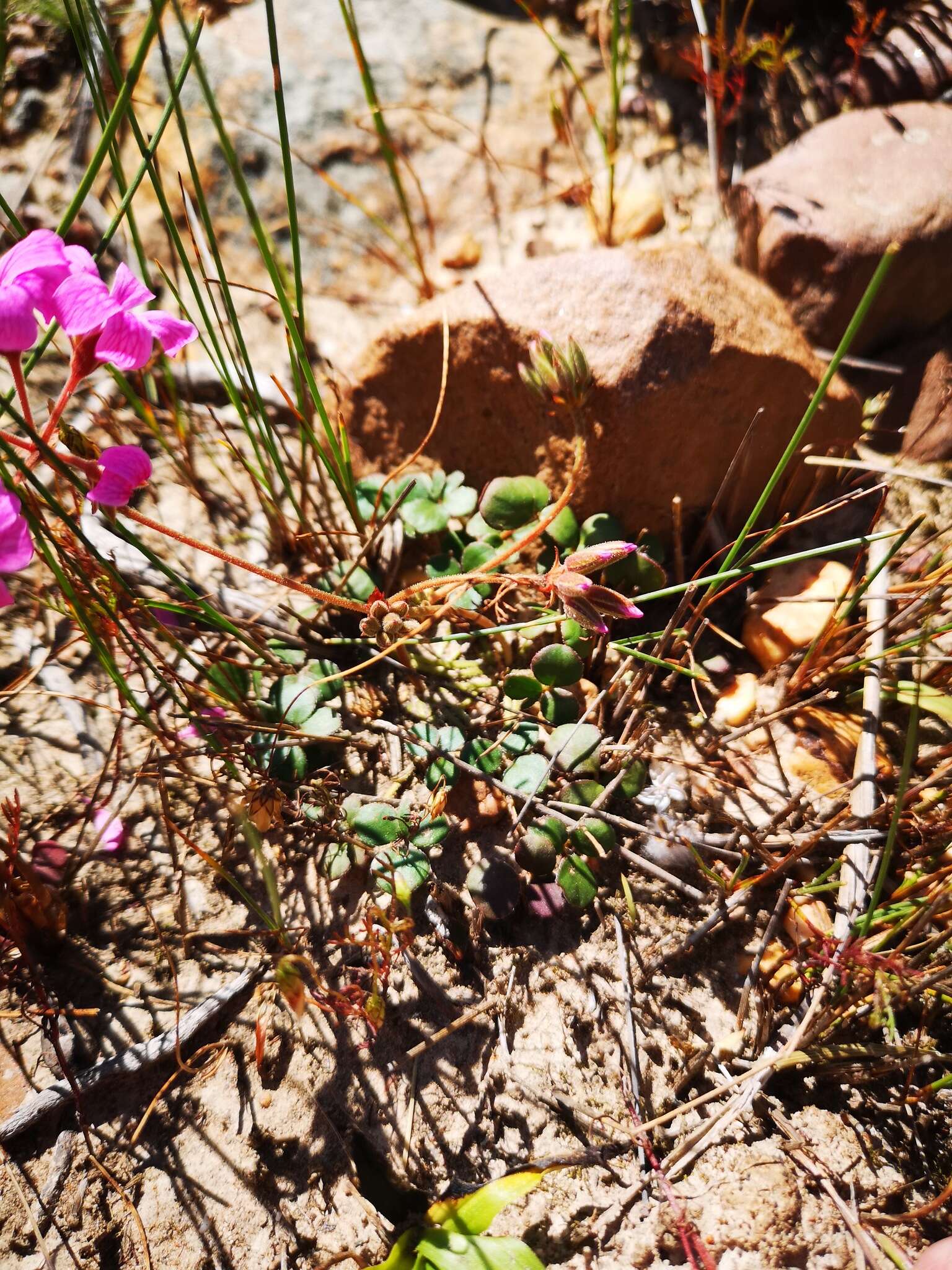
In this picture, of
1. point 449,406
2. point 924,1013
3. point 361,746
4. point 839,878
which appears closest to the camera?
point 924,1013

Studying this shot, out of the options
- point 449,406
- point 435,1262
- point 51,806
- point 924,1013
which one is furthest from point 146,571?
point 924,1013

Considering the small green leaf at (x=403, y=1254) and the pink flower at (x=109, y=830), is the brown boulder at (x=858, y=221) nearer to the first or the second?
the pink flower at (x=109, y=830)

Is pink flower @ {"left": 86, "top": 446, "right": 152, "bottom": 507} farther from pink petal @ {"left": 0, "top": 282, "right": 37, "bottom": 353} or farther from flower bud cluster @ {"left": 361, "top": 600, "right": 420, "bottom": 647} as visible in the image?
flower bud cluster @ {"left": 361, "top": 600, "right": 420, "bottom": 647}

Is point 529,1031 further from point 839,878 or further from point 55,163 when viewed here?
point 55,163

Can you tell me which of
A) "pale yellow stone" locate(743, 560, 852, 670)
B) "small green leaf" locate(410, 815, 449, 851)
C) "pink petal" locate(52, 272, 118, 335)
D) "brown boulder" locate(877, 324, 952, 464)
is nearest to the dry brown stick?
"small green leaf" locate(410, 815, 449, 851)

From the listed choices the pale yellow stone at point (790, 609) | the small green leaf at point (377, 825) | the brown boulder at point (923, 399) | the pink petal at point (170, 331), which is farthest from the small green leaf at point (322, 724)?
the brown boulder at point (923, 399)
